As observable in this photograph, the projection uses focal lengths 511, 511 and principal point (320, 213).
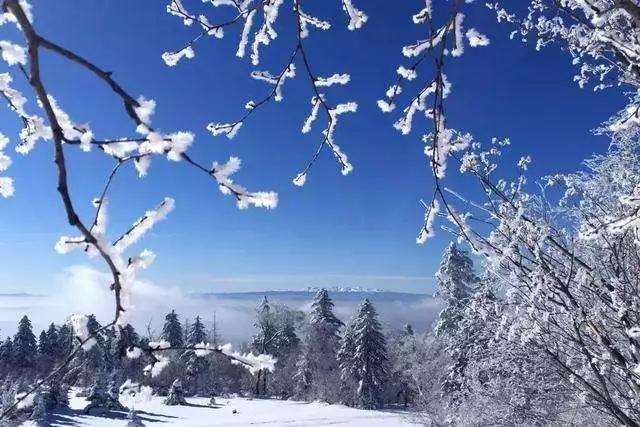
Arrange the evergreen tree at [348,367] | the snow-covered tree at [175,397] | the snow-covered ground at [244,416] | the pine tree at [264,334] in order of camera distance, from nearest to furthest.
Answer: the snow-covered ground at [244,416], the evergreen tree at [348,367], the snow-covered tree at [175,397], the pine tree at [264,334]

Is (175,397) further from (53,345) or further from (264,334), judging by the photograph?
(53,345)

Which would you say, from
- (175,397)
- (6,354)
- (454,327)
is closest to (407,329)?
(175,397)

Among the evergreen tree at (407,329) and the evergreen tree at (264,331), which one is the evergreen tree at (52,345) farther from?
the evergreen tree at (407,329)

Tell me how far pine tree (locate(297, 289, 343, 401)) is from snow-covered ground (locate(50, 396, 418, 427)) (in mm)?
2435

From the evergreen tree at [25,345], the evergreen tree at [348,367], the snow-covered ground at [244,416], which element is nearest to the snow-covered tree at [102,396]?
the snow-covered ground at [244,416]

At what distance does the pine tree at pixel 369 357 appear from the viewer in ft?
131

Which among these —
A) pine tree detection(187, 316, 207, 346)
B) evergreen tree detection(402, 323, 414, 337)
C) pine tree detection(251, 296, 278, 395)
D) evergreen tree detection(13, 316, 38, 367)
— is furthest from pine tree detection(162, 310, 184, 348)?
evergreen tree detection(402, 323, 414, 337)

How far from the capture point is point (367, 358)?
39.8m

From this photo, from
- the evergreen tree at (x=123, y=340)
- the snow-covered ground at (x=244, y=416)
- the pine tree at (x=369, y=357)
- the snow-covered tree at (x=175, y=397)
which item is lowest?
the snow-covered ground at (x=244, y=416)

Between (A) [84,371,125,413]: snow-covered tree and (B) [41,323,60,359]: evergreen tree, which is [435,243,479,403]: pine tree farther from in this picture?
(B) [41,323,60,359]: evergreen tree

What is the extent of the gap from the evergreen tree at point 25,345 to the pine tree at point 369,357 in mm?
30381

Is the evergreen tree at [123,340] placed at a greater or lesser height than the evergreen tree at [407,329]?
greater

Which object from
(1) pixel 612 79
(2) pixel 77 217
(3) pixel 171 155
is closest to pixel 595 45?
(1) pixel 612 79

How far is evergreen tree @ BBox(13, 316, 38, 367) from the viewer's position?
154ft
